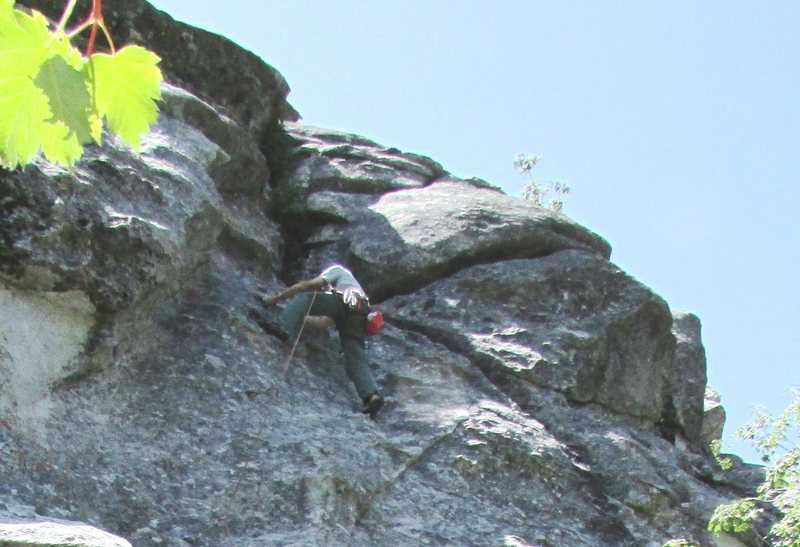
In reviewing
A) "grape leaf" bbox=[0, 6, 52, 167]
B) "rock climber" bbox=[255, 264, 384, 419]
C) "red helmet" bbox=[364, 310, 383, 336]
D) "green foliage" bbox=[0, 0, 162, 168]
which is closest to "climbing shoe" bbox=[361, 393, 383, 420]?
"rock climber" bbox=[255, 264, 384, 419]

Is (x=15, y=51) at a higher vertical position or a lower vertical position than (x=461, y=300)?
lower

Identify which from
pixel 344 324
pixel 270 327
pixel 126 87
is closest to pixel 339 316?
pixel 344 324

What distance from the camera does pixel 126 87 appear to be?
241cm

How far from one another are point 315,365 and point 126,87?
9.00 m

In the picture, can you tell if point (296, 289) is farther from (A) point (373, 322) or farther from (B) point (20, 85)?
(B) point (20, 85)

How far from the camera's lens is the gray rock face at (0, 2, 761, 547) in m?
8.53

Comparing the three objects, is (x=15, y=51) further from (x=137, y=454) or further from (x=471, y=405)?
(x=471, y=405)

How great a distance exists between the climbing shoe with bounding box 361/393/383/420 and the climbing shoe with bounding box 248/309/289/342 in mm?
1127

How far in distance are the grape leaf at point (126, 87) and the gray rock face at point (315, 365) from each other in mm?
4467

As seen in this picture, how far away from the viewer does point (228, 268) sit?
12.1 metres

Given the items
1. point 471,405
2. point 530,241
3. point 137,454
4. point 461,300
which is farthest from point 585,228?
point 137,454

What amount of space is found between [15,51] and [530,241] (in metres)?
12.0

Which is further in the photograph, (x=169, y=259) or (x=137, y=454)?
(x=169, y=259)

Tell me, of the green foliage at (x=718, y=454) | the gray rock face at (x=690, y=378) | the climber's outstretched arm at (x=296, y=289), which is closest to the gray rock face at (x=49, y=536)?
the climber's outstretched arm at (x=296, y=289)
